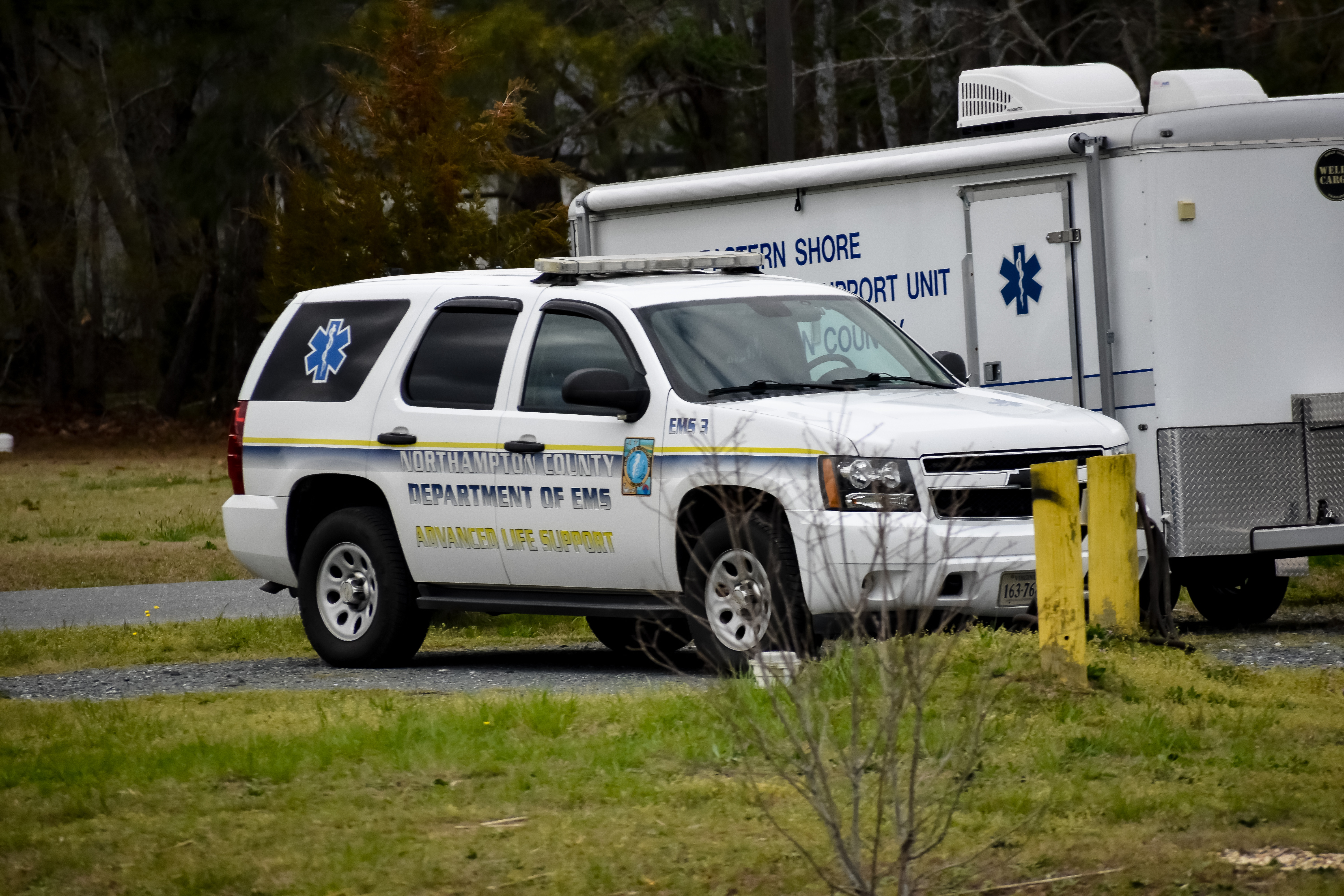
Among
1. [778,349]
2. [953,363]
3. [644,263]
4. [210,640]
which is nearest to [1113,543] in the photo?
[778,349]


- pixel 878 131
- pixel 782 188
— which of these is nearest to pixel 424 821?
pixel 782 188

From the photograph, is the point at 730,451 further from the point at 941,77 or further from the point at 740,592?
the point at 941,77

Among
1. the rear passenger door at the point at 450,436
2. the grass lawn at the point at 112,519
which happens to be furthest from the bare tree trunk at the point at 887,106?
the rear passenger door at the point at 450,436

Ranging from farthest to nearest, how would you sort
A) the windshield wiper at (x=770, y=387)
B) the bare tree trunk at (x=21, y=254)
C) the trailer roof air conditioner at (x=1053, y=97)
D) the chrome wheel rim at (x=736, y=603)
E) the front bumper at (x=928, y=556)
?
the bare tree trunk at (x=21, y=254) < the trailer roof air conditioner at (x=1053, y=97) < the windshield wiper at (x=770, y=387) < the chrome wheel rim at (x=736, y=603) < the front bumper at (x=928, y=556)

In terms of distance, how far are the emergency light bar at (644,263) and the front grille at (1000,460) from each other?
2.22m

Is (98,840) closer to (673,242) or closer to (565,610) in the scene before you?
(565,610)

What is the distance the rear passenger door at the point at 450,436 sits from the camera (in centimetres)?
1015

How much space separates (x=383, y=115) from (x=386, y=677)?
32.6ft

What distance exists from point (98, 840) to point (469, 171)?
44.1 ft

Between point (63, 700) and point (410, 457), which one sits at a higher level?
point (410, 457)

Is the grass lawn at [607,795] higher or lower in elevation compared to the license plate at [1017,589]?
lower

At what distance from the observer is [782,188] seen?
12742 mm

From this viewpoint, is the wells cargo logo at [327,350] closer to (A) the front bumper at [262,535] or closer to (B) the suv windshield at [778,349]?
(A) the front bumper at [262,535]

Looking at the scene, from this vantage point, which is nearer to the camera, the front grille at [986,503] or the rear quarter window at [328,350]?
the front grille at [986,503]
